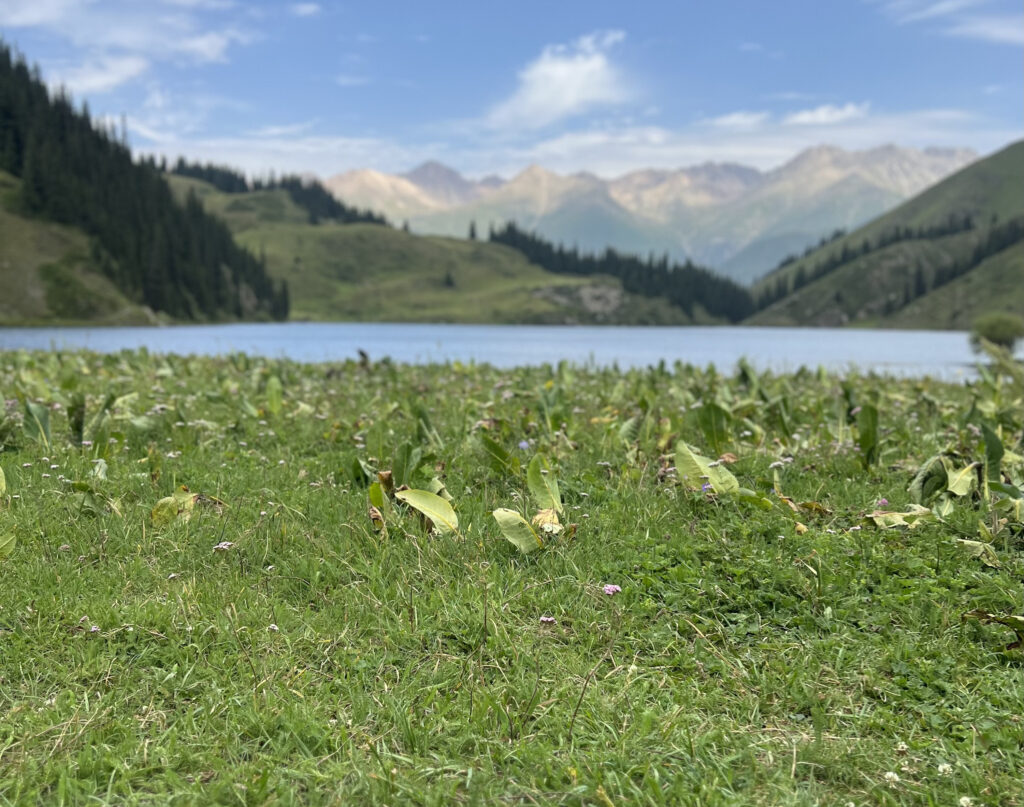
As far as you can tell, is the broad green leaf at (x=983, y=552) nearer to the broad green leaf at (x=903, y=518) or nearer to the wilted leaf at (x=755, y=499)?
the broad green leaf at (x=903, y=518)

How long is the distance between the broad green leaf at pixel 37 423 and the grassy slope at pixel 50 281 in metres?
134

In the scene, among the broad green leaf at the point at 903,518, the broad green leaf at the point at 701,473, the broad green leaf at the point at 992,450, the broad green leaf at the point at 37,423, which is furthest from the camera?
the broad green leaf at the point at 37,423

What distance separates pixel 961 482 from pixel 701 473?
196 cm

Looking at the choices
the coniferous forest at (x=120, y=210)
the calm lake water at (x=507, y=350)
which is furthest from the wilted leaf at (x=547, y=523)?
the coniferous forest at (x=120, y=210)

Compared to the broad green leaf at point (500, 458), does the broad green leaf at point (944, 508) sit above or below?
below

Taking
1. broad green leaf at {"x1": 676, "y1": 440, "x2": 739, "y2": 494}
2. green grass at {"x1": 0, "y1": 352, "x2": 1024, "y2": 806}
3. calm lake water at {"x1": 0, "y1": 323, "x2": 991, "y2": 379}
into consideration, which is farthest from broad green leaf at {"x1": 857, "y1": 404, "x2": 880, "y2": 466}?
calm lake water at {"x1": 0, "y1": 323, "x2": 991, "y2": 379}

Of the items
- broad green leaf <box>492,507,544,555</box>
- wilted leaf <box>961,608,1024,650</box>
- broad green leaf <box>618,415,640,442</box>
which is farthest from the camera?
broad green leaf <box>618,415,640,442</box>

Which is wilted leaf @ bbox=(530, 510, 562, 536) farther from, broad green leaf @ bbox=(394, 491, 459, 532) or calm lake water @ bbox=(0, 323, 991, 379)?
calm lake water @ bbox=(0, 323, 991, 379)

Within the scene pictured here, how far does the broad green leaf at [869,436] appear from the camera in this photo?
23.6ft

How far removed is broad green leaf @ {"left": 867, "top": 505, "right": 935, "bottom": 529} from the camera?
555 cm

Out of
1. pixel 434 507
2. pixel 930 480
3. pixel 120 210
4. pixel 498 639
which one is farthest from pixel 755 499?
pixel 120 210

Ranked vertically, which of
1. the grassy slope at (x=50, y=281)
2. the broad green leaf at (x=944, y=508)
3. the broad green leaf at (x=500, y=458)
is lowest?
the broad green leaf at (x=944, y=508)

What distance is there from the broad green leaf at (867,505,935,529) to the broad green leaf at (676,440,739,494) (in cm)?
102

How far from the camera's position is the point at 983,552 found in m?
5.05
